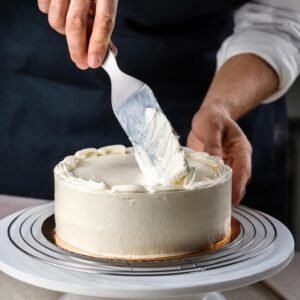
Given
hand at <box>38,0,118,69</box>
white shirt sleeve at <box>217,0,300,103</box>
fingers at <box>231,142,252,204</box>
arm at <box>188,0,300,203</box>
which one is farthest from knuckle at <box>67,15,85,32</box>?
white shirt sleeve at <box>217,0,300,103</box>

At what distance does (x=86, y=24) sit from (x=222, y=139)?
0.46 metres

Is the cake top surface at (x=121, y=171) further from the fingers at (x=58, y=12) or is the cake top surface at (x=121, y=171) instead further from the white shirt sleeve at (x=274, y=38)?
the white shirt sleeve at (x=274, y=38)

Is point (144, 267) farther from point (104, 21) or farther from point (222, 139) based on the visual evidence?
point (222, 139)

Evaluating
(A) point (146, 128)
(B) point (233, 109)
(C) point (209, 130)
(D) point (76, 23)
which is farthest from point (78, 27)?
(B) point (233, 109)

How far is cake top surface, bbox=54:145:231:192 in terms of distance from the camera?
108 cm

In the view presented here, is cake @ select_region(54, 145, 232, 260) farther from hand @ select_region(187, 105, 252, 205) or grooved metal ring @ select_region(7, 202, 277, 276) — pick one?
hand @ select_region(187, 105, 252, 205)

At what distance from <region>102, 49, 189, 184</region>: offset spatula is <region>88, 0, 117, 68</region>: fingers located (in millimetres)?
40

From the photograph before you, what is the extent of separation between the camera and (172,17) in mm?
1693

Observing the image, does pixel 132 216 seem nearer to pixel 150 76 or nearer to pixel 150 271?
pixel 150 271

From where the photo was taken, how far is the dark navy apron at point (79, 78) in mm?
1688

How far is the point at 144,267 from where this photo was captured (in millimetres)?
1027

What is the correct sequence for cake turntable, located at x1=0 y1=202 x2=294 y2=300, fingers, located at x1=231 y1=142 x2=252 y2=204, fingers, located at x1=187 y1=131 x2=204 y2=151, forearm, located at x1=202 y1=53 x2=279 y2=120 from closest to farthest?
cake turntable, located at x1=0 y1=202 x2=294 y2=300
fingers, located at x1=231 y1=142 x2=252 y2=204
fingers, located at x1=187 y1=131 x2=204 y2=151
forearm, located at x1=202 y1=53 x2=279 y2=120

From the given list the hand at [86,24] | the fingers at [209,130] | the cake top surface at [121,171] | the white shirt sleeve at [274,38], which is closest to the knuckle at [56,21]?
the hand at [86,24]

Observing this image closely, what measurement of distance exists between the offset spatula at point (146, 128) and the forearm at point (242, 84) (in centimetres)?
46
